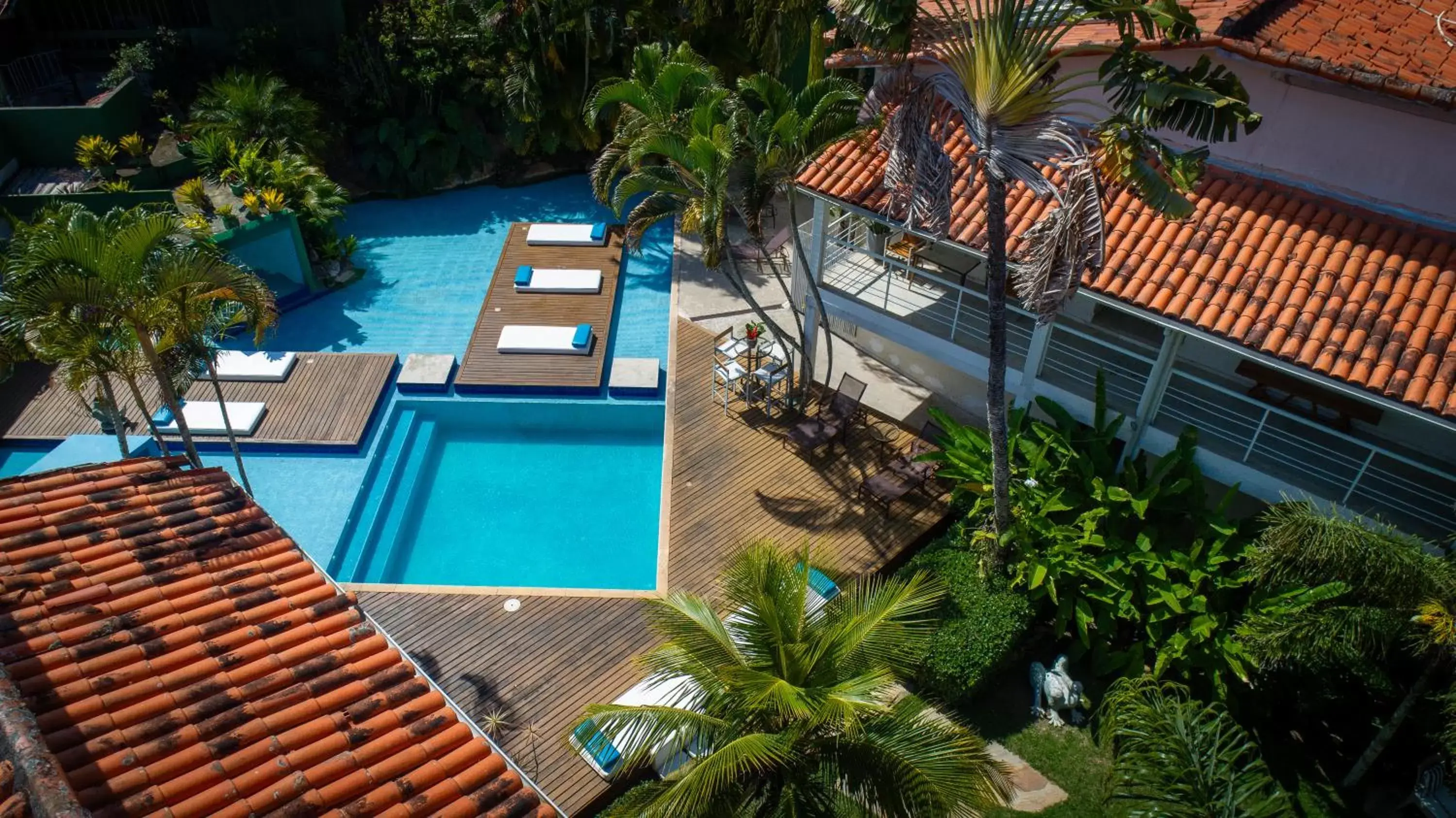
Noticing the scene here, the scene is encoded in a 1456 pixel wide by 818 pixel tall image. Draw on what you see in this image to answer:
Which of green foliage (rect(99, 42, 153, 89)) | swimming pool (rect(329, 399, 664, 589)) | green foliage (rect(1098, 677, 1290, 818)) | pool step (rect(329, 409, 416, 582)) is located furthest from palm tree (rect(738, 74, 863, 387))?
green foliage (rect(99, 42, 153, 89))

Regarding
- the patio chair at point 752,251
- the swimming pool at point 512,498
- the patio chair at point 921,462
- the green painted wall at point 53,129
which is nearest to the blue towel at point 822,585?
the patio chair at point 921,462

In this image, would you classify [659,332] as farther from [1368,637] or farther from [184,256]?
[1368,637]

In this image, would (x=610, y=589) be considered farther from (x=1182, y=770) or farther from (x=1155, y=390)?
(x=1182, y=770)

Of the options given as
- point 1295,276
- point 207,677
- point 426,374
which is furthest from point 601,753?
point 1295,276

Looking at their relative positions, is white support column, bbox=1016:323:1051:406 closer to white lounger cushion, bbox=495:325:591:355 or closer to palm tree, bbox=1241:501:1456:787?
palm tree, bbox=1241:501:1456:787

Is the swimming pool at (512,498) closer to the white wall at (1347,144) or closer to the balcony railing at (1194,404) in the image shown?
the balcony railing at (1194,404)

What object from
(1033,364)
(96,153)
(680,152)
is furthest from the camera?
(96,153)
